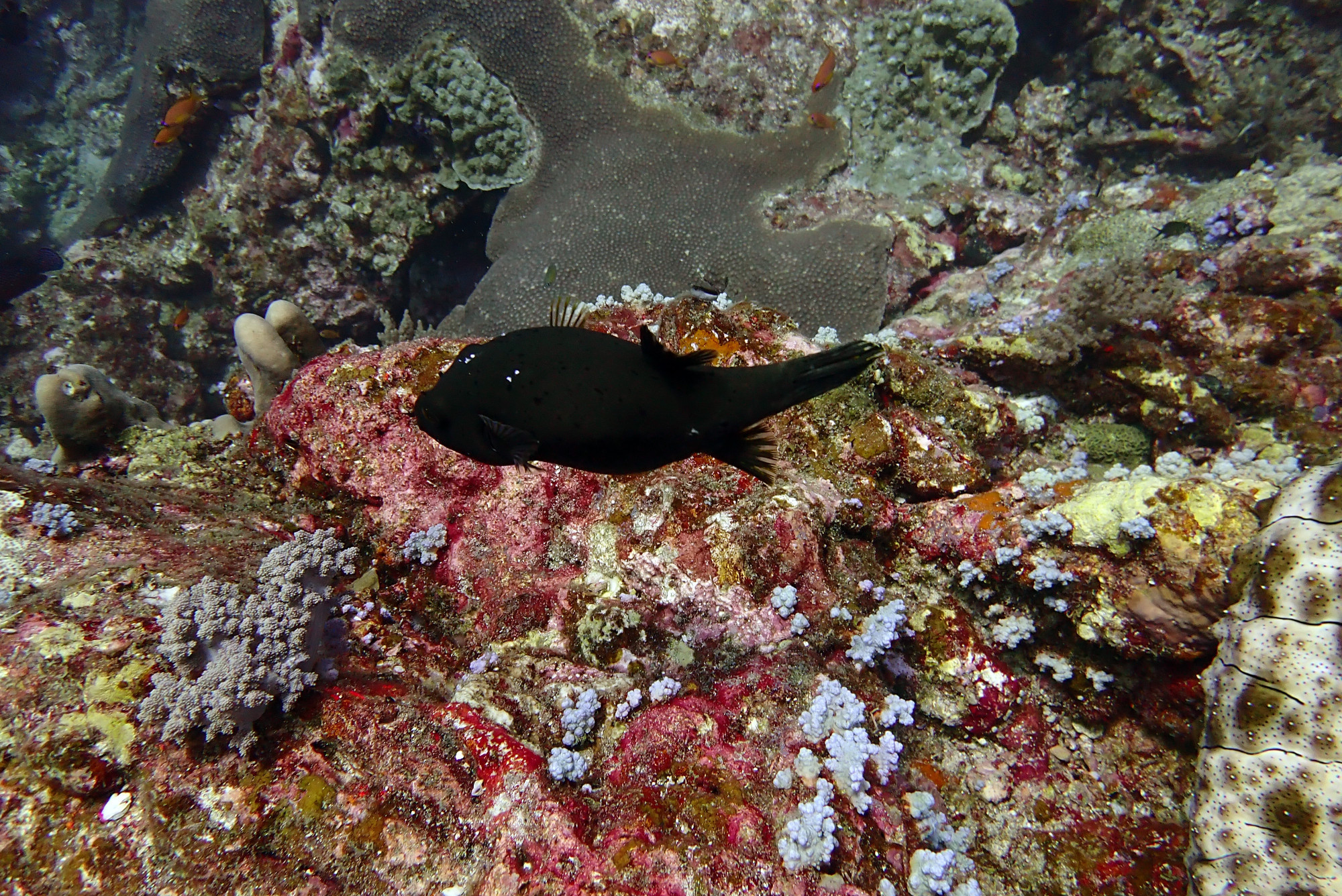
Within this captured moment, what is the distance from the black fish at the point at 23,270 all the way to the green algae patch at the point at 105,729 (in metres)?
12.9

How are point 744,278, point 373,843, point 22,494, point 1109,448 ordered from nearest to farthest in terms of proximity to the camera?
point 373,843
point 22,494
point 1109,448
point 744,278

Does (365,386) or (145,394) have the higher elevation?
(365,386)

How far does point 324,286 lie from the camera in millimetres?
9328

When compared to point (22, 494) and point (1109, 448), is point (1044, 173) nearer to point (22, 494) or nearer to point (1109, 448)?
point (1109, 448)

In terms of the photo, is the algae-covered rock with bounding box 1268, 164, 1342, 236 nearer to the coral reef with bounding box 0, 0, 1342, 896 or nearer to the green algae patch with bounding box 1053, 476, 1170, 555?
the coral reef with bounding box 0, 0, 1342, 896

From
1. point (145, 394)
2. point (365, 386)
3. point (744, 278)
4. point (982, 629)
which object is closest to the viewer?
point (982, 629)

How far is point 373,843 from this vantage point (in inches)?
82.5

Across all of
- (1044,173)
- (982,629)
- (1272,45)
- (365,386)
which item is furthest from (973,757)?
(1272,45)

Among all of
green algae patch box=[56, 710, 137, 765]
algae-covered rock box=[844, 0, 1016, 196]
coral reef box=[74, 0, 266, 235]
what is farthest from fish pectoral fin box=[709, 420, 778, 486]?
coral reef box=[74, 0, 266, 235]

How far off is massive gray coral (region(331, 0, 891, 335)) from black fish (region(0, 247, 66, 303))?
283 inches

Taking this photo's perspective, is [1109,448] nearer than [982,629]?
No

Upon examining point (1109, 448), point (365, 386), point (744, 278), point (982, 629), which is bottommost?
point (365, 386)

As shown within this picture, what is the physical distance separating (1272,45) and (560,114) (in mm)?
10104

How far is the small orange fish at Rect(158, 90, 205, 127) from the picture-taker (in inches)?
363
